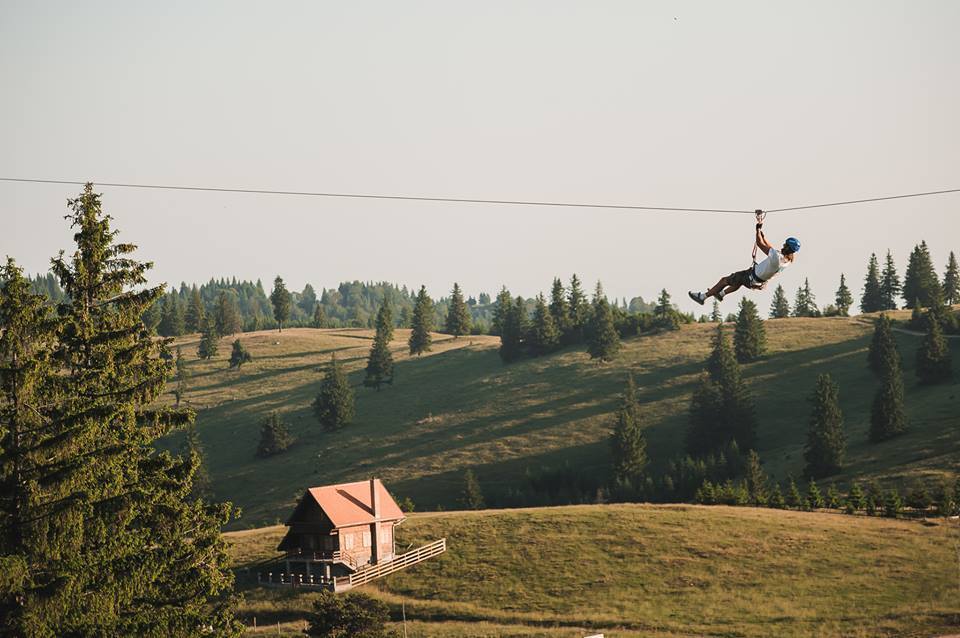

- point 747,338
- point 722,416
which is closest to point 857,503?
point 722,416

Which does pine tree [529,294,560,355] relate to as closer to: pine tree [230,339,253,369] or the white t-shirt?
pine tree [230,339,253,369]

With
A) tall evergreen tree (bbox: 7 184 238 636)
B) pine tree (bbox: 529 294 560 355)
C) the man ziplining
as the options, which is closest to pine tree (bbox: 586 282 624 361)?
pine tree (bbox: 529 294 560 355)

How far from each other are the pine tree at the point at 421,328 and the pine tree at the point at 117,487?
148 meters

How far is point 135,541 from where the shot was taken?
27.2 m

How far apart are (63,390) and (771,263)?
17.5 m

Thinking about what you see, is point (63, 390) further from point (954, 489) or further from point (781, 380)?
point (781, 380)

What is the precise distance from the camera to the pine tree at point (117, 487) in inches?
1017

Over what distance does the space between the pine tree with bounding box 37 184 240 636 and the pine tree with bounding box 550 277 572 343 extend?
139m

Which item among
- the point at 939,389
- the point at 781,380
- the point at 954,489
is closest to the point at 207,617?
the point at 954,489

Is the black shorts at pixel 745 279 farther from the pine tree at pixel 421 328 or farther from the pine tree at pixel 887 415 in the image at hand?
the pine tree at pixel 421 328

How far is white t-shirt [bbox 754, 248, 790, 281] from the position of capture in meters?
20.1

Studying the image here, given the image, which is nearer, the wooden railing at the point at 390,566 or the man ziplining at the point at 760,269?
the man ziplining at the point at 760,269

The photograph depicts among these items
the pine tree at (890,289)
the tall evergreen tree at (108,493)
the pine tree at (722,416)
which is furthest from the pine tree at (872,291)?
the tall evergreen tree at (108,493)

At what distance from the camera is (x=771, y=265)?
2012 centimetres
